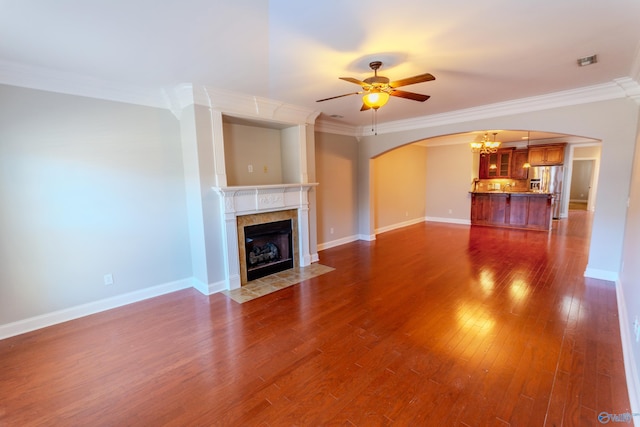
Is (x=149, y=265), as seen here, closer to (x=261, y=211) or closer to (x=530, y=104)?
(x=261, y=211)

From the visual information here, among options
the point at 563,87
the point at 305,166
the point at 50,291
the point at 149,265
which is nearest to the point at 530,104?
the point at 563,87

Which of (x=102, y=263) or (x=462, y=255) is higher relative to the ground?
(x=102, y=263)

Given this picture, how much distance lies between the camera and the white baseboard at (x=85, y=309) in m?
2.82

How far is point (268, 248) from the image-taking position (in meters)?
4.58

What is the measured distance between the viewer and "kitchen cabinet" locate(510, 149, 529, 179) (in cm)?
823

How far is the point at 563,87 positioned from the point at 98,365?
598cm

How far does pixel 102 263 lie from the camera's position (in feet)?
10.8

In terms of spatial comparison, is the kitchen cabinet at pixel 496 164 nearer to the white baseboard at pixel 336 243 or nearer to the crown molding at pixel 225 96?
the crown molding at pixel 225 96

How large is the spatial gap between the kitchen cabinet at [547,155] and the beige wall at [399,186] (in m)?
3.08

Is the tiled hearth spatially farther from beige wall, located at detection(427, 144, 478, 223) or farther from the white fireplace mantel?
beige wall, located at detection(427, 144, 478, 223)

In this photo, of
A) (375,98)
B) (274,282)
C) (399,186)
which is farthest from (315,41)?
(399,186)

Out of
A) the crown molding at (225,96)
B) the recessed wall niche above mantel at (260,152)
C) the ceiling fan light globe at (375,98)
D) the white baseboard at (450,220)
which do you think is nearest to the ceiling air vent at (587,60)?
the crown molding at (225,96)

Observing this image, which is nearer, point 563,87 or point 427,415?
point 427,415

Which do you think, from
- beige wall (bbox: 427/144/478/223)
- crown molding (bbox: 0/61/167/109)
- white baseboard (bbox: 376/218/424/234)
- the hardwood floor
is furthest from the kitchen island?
crown molding (bbox: 0/61/167/109)
